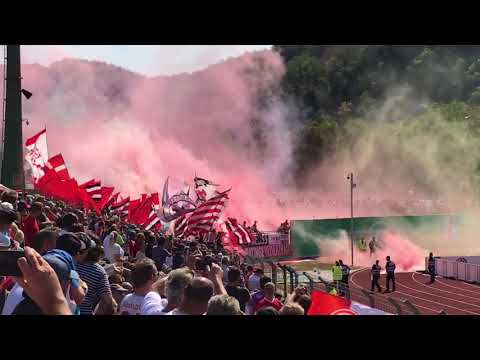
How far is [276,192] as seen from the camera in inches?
2522

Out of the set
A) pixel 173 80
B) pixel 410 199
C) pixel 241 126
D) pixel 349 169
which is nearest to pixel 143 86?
pixel 173 80

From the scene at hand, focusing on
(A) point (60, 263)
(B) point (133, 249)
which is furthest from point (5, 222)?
(B) point (133, 249)

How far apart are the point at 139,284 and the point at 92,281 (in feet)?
1.52

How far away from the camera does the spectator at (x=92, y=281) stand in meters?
5.11

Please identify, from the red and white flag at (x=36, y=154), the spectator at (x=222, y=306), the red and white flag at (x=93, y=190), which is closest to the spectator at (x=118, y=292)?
the spectator at (x=222, y=306)

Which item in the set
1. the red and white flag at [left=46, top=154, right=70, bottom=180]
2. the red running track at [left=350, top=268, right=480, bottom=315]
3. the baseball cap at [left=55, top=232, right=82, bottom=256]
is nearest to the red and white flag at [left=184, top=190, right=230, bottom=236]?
the red and white flag at [left=46, top=154, right=70, bottom=180]

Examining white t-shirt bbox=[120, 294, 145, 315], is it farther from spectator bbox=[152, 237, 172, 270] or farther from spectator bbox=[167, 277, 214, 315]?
spectator bbox=[152, 237, 172, 270]

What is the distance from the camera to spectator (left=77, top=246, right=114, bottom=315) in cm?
511

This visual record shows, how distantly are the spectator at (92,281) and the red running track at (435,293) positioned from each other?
1598cm

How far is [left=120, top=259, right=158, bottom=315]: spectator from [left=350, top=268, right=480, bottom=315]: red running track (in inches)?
634

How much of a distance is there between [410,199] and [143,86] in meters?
25.0

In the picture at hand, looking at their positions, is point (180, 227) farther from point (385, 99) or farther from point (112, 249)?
point (385, 99)

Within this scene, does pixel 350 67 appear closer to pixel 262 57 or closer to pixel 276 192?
pixel 262 57

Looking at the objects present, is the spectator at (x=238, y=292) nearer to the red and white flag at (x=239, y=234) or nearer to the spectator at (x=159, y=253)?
the spectator at (x=159, y=253)
